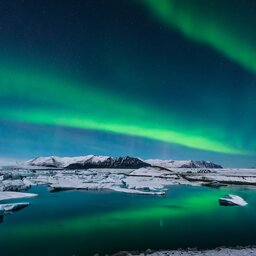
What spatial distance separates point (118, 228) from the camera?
1752 centimetres

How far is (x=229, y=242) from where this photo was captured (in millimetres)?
14844

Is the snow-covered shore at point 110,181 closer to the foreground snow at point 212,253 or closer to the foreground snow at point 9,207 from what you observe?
the foreground snow at point 9,207

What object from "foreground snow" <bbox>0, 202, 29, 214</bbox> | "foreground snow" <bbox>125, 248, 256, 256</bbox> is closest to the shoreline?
"foreground snow" <bbox>125, 248, 256, 256</bbox>

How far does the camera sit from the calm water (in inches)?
549

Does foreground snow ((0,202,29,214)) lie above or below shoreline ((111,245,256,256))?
above

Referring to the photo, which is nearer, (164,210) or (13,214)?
(13,214)

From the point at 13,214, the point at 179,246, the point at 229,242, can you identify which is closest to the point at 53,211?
the point at 13,214

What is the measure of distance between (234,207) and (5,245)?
19.8 metres

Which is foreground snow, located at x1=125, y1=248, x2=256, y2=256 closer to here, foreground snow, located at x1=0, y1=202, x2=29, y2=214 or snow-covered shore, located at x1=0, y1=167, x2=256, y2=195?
foreground snow, located at x1=0, y1=202, x2=29, y2=214

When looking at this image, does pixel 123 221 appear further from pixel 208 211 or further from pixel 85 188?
pixel 85 188

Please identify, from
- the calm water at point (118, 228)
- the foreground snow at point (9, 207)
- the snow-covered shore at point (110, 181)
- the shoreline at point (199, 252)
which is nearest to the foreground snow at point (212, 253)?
the shoreline at point (199, 252)

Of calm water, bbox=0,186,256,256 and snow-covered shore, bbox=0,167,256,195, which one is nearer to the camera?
calm water, bbox=0,186,256,256

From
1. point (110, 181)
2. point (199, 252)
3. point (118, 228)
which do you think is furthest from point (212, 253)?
point (110, 181)

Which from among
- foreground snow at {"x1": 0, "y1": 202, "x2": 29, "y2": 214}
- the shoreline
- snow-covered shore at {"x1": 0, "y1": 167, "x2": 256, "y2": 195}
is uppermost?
snow-covered shore at {"x1": 0, "y1": 167, "x2": 256, "y2": 195}
